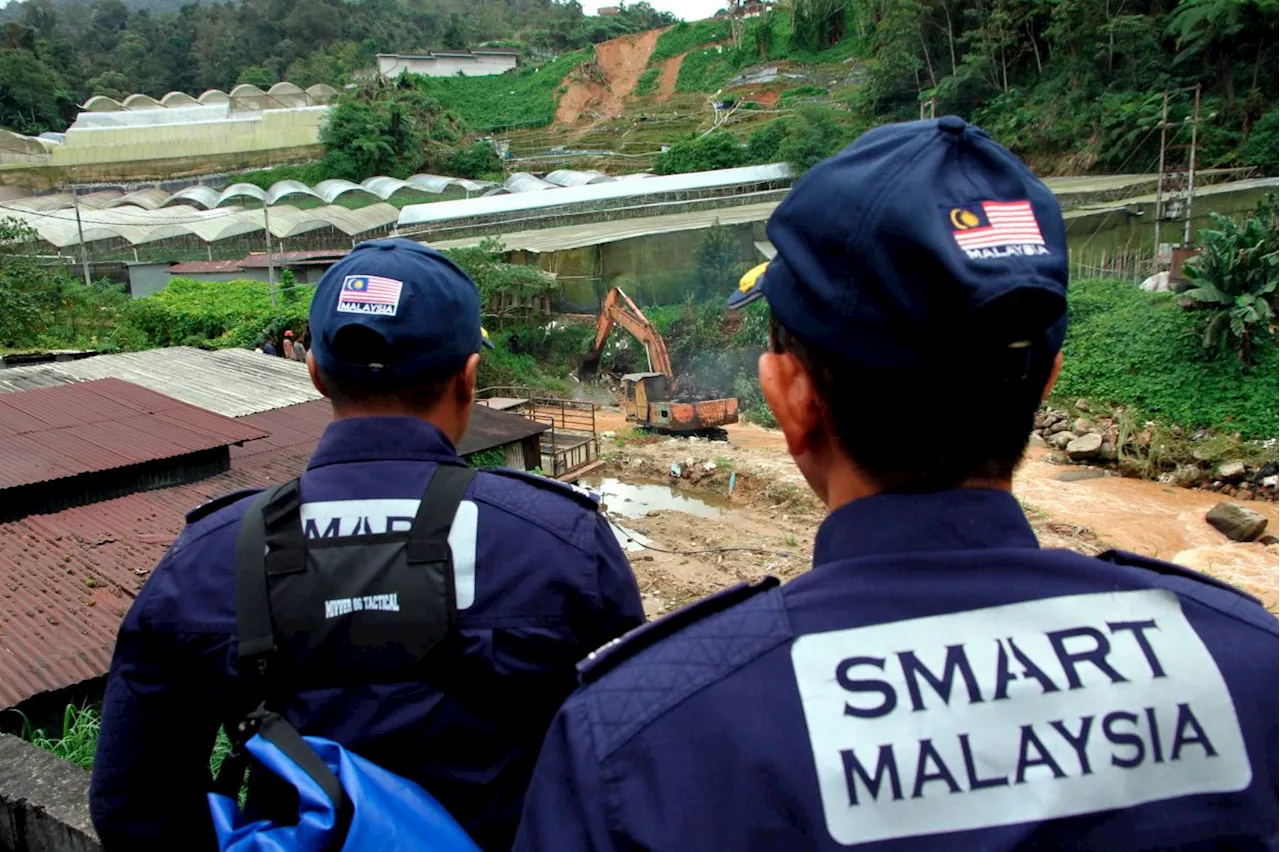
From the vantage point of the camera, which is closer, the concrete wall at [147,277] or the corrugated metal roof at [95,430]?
the corrugated metal roof at [95,430]

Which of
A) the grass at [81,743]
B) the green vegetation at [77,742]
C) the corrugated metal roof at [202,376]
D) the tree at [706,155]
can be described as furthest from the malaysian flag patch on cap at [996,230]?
the tree at [706,155]

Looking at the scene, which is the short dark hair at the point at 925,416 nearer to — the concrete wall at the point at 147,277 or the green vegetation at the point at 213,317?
the green vegetation at the point at 213,317

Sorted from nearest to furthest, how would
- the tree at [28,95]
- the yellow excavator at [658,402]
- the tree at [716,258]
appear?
the yellow excavator at [658,402], the tree at [716,258], the tree at [28,95]

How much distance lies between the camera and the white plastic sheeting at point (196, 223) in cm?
3534

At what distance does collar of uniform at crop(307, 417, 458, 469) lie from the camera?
1731mm

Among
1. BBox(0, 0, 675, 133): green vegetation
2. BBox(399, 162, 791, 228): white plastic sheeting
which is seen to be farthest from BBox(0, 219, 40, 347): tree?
BBox(0, 0, 675, 133): green vegetation

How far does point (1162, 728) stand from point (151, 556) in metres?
6.65

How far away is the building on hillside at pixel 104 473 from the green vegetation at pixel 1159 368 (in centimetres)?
1301

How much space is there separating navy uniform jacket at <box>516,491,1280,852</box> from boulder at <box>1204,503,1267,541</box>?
15.0 metres

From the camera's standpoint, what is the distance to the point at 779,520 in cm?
1527

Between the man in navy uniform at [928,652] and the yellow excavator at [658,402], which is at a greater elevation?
the man in navy uniform at [928,652]

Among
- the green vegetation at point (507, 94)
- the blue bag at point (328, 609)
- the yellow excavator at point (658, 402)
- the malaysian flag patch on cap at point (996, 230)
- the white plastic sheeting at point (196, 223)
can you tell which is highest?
the green vegetation at point (507, 94)

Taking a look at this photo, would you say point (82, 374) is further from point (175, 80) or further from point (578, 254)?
point (175, 80)

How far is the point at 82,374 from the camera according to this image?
1145 cm
